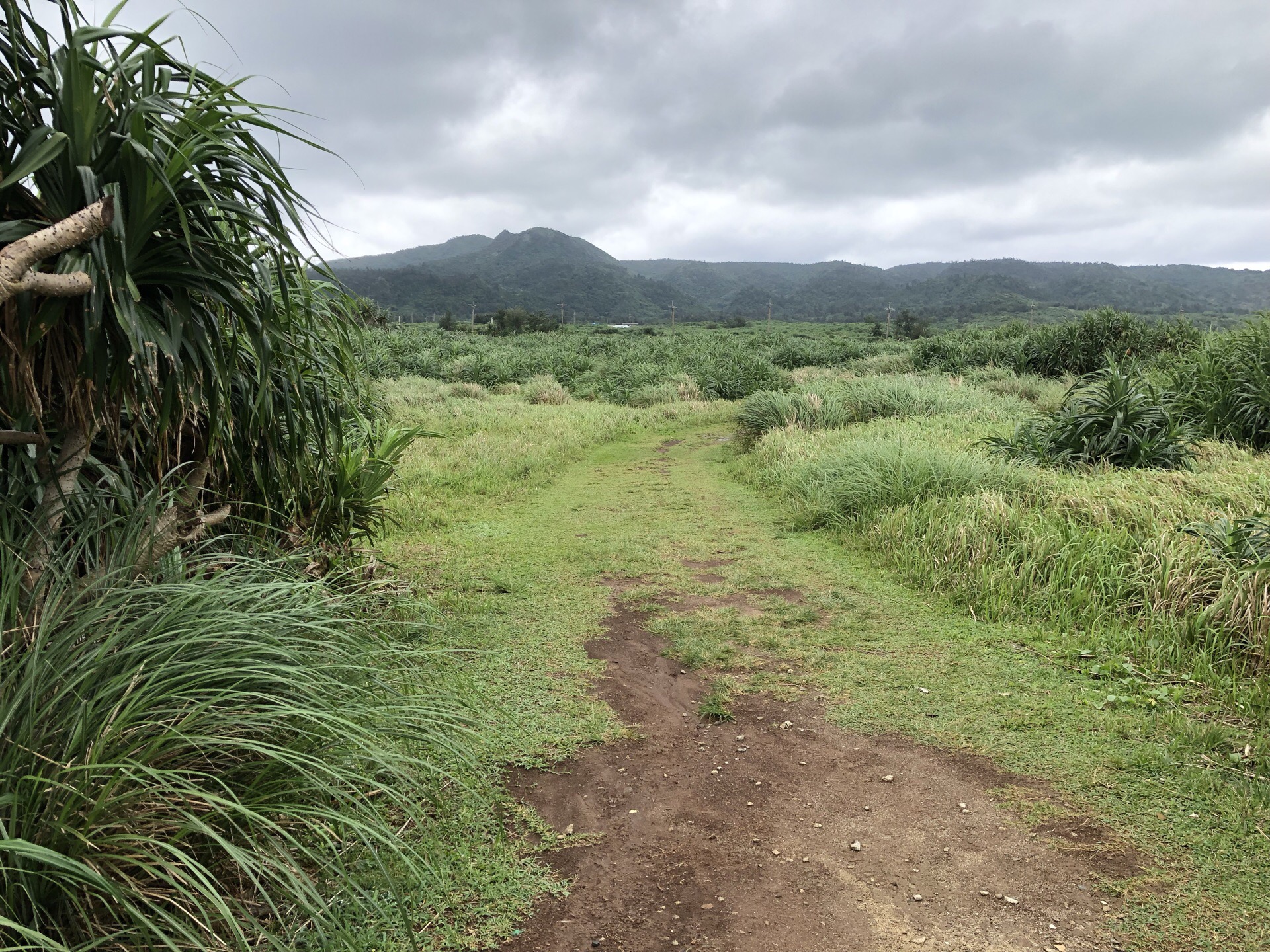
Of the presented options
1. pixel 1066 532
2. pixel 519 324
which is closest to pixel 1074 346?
pixel 1066 532

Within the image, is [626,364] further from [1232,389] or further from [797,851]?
[797,851]

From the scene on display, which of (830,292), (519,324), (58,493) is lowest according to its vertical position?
(58,493)

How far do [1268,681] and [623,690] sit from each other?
3.23 m

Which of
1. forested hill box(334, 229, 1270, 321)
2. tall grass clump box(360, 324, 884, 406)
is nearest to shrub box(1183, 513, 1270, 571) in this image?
tall grass clump box(360, 324, 884, 406)

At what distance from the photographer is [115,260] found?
2088mm

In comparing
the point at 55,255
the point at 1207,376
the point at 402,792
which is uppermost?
the point at 55,255

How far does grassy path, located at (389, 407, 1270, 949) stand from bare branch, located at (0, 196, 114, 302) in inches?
81.6

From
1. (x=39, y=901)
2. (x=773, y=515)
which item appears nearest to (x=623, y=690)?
(x=39, y=901)

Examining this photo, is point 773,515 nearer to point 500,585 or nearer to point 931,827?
point 500,585

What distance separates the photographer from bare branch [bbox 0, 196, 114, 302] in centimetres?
178

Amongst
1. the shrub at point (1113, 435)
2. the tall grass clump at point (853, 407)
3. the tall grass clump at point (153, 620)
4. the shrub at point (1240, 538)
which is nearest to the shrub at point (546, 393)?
the tall grass clump at point (853, 407)

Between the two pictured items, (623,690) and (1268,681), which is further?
(623,690)

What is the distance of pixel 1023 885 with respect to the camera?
2379 mm

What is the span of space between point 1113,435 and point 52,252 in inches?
331
